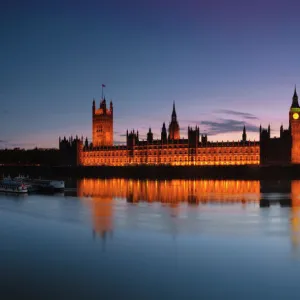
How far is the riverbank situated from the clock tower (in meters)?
9.84

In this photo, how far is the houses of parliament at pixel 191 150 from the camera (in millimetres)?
75625

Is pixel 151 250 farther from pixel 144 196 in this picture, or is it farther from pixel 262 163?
pixel 262 163

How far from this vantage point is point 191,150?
81.4 m

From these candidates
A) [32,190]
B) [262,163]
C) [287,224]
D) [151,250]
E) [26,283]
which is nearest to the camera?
[26,283]

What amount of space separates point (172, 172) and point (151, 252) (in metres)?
56.4

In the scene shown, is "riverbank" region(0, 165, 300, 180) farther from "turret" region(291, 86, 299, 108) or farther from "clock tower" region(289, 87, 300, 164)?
"turret" region(291, 86, 299, 108)

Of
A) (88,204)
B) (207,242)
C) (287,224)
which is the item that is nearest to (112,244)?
(207,242)

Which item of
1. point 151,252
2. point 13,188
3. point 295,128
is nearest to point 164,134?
point 295,128

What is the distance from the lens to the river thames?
1284 cm

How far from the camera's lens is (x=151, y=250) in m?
17.2

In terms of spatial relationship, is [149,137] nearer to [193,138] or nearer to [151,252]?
[193,138]

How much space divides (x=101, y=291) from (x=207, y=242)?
6841mm

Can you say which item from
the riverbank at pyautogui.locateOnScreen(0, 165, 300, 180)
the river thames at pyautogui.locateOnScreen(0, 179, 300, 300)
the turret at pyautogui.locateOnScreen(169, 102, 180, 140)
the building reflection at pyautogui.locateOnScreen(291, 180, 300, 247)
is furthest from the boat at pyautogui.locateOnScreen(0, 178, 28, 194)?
the turret at pyautogui.locateOnScreen(169, 102, 180, 140)

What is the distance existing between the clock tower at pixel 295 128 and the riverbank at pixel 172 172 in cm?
984
